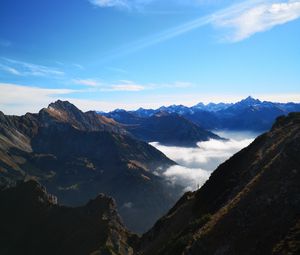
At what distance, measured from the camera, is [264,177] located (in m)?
46.7

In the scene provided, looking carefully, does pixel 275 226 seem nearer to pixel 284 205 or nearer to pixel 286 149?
pixel 284 205

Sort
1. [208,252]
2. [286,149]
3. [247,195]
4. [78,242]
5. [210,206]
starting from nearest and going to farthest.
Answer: [208,252] → [247,195] → [286,149] → [210,206] → [78,242]

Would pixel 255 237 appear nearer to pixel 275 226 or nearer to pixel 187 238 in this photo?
pixel 275 226

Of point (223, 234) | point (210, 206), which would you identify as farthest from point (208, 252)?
point (210, 206)

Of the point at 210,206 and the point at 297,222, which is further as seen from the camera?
the point at 210,206

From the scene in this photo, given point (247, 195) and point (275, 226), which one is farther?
point (247, 195)

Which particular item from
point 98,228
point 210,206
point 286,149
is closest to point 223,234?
point 286,149

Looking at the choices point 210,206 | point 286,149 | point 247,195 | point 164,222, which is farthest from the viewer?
point 164,222

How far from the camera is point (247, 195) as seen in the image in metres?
44.9

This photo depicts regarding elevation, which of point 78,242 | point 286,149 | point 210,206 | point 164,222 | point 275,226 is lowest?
point 78,242

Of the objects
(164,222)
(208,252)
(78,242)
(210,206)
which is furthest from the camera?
(78,242)

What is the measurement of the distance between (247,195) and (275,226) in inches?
281

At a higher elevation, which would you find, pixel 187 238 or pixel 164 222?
pixel 187 238

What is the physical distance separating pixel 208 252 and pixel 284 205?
8.75m
